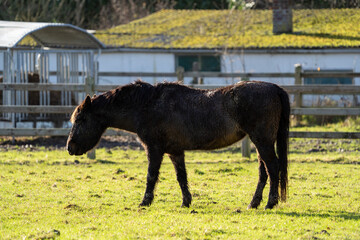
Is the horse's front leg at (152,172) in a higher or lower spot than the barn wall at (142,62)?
lower

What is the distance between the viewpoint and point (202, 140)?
7.81 meters

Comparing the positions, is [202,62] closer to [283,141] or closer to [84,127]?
[84,127]

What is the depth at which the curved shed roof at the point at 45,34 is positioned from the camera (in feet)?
54.3

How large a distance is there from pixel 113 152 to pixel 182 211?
7.27 m

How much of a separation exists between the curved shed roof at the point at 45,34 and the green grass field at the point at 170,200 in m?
4.02

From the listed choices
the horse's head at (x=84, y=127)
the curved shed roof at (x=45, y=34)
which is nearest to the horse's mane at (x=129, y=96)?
the horse's head at (x=84, y=127)

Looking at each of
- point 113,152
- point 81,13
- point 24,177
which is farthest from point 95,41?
point 81,13

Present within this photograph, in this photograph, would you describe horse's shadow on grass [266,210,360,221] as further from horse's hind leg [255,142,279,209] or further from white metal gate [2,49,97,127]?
white metal gate [2,49,97,127]

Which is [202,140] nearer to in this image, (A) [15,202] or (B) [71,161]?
(A) [15,202]

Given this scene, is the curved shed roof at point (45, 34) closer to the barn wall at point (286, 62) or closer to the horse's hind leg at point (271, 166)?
the barn wall at point (286, 62)

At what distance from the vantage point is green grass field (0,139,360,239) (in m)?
6.33

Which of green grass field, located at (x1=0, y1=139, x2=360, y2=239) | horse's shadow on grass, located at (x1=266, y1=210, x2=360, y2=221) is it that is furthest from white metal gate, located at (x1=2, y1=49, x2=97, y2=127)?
horse's shadow on grass, located at (x1=266, y1=210, x2=360, y2=221)

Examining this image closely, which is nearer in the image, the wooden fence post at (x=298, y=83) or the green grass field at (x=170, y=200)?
the green grass field at (x=170, y=200)

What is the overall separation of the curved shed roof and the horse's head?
27.8 ft
